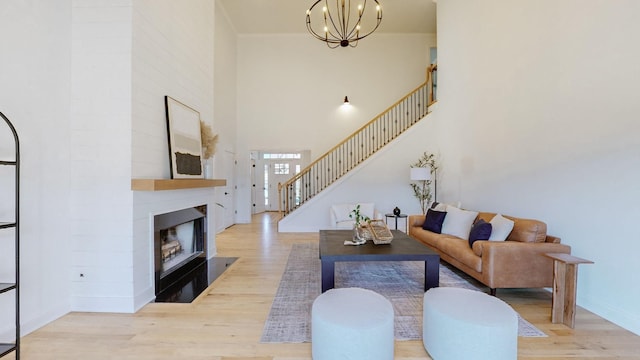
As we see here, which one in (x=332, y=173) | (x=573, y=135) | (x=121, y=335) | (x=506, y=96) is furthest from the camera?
(x=332, y=173)

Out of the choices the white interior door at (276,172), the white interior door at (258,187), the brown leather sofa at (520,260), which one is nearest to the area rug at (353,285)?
the brown leather sofa at (520,260)

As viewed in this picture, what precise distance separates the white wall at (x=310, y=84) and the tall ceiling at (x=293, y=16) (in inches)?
12.4

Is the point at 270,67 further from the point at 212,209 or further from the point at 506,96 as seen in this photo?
the point at 506,96

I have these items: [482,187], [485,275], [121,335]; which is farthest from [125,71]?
[482,187]

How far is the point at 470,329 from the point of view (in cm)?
183

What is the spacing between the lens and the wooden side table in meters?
2.50

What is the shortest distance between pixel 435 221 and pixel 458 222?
1.28 feet

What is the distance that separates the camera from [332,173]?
8.27 m

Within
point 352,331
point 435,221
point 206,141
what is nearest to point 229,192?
point 206,141

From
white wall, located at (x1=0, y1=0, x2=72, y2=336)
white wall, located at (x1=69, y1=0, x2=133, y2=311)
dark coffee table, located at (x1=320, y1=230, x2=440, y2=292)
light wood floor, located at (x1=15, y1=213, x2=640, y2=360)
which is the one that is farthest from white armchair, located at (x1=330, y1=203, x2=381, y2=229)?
white wall, located at (x1=0, y1=0, x2=72, y2=336)

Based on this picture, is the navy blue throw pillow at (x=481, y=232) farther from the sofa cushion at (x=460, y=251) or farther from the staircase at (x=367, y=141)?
the staircase at (x=367, y=141)

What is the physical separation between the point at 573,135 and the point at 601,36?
94cm

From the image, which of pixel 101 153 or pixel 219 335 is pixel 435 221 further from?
pixel 101 153

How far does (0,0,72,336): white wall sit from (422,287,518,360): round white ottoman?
3213 mm
